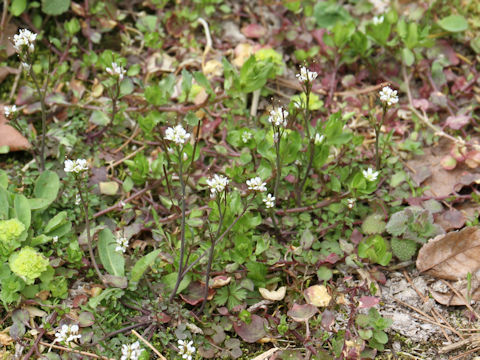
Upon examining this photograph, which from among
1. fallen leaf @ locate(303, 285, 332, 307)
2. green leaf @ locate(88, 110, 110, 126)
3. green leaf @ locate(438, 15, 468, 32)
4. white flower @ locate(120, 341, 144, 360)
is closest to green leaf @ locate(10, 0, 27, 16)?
green leaf @ locate(88, 110, 110, 126)

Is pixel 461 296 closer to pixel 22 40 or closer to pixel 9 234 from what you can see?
pixel 9 234

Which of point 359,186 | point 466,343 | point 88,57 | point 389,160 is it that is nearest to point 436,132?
point 389,160

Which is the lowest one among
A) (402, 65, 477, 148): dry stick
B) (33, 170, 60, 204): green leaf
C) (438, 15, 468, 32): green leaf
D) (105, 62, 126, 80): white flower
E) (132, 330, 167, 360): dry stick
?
(132, 330, 167, 360): dry stick

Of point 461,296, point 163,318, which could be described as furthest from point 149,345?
point 461,296

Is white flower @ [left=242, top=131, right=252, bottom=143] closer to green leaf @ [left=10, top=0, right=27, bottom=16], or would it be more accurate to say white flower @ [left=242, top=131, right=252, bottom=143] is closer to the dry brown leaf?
the dry brown leaf

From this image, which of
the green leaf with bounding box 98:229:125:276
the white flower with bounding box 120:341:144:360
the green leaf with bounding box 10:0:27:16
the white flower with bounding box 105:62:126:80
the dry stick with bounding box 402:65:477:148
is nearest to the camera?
the white flower with bounding box 120:341:144:360
